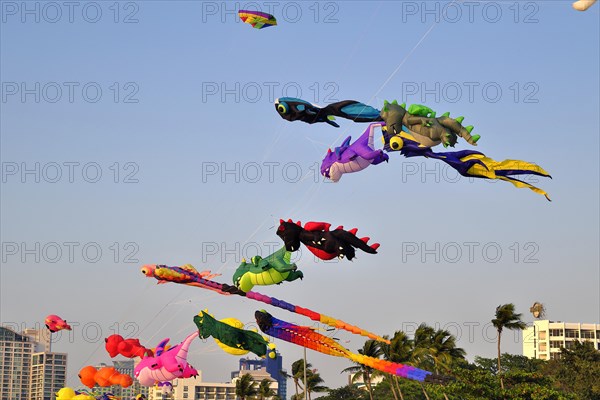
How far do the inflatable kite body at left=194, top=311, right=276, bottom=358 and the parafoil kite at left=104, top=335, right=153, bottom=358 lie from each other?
3771 mm

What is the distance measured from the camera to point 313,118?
129ft

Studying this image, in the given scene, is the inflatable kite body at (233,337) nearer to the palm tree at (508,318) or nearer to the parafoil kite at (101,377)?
the parafoil kite at (101,377)

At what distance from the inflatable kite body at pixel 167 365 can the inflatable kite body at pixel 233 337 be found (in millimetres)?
1434

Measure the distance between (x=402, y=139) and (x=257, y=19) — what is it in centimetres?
956

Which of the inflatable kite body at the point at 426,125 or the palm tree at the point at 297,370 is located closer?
the inflatable kite body at the point at 426,125

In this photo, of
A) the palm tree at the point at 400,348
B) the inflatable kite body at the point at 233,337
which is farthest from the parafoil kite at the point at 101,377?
the palm tree at the point at 400,348

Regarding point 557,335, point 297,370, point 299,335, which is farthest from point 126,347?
point 557,335

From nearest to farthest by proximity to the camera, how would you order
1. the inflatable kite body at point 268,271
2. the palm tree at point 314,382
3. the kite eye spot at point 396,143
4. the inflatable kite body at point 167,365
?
the kite eye spot at point 396,143
the inflatable kite body at point 268,271
the inflatable kite body at point 167,365
the palm tree at point 314,382

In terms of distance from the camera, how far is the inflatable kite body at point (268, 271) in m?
41.9

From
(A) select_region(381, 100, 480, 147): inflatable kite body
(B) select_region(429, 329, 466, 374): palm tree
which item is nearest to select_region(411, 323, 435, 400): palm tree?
(B) select_region(429, 329, 466, 374): palm tree

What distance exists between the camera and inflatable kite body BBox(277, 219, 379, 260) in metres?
38.2

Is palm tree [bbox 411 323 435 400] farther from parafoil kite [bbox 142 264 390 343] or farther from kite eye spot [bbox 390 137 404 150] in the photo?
kite eye spot [bbox 390 137 404 150]

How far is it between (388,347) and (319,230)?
38.9 metres

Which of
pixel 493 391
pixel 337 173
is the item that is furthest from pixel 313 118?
pixel 493 391
